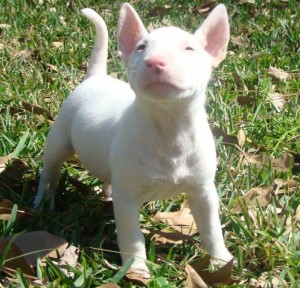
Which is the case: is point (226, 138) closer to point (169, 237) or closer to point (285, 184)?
point (285, 184)

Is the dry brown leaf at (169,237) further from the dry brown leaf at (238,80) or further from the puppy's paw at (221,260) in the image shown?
the dry brown leaf at (238,80)

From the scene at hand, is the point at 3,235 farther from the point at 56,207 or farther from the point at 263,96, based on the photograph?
the point at 263,96

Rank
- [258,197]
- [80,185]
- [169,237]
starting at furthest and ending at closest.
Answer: [80,185] → [258,197] → [169,237]

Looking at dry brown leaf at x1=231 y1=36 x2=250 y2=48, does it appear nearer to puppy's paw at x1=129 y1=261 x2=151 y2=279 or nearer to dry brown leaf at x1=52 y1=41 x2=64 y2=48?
dry brown leaf at x1=52 y1=41 x2=64 y2=48

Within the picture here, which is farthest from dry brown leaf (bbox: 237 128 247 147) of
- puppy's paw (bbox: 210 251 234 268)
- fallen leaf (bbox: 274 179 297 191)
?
puppy's paw (bbox: 210 251 234 268)

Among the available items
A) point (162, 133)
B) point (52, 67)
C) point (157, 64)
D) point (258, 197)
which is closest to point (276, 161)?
point (258, 197)

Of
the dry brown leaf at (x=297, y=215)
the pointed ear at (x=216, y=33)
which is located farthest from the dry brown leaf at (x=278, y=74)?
the pointed ear at (x=216, y=33)

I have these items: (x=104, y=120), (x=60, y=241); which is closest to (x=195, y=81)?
(x=104, y=120)

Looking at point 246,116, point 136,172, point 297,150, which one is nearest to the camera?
point 136,172
